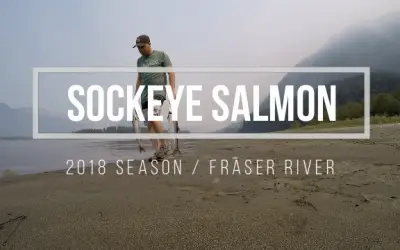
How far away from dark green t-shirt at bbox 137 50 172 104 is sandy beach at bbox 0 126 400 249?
531mm

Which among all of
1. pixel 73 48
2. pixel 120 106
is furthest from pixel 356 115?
pixel 73 48

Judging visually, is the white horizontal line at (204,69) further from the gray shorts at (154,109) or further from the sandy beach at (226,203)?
the sandy beach at (226,203)

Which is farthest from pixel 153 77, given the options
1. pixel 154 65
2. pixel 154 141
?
pixel 154 141

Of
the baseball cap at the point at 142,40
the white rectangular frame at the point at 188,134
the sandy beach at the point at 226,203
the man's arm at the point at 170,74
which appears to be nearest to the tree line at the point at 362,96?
the white rectangular frame at the point at 188,134

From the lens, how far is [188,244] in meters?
1.16

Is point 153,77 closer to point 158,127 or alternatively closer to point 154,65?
point 154,65

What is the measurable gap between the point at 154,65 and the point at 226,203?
1.15 metres

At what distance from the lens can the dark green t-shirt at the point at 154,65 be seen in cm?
216

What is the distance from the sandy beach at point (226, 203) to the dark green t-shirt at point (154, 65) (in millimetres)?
531

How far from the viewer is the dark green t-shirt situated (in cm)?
216

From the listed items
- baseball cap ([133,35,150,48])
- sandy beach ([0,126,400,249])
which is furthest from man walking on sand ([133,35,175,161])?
sandy beach ([0,126,400,249])

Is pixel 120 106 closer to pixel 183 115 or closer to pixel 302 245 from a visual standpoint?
pixel 183 115

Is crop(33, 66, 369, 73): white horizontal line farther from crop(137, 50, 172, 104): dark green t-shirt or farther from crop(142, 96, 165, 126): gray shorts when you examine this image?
crop(142, 96, 165, 126): gray shorts

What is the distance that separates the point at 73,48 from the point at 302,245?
196 cm
